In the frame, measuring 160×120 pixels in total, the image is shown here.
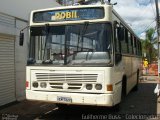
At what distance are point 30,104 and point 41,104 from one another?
414 mm

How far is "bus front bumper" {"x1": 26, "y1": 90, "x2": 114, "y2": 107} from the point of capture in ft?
29.8

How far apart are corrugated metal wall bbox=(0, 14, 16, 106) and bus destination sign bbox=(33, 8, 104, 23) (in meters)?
2.85

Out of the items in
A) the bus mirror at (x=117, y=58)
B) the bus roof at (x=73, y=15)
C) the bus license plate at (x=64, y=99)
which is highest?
the bus roof at (x=73, y=15)

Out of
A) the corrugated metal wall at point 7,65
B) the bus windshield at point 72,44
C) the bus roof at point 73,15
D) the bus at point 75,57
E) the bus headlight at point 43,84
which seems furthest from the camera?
the corrugated metal wall at point 7,65

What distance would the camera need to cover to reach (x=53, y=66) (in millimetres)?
9602

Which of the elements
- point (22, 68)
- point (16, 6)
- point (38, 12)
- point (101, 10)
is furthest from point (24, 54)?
point (101, 10)

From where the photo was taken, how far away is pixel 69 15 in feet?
32.4

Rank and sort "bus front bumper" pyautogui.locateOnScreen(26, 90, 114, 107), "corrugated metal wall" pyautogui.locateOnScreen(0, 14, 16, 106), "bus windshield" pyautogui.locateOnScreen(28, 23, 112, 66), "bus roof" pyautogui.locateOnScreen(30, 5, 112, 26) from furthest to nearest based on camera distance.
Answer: "corrugated metal wall" pyautogui.locateOnScreen(0, 14, 16, 106)
"bus roof" pyautogui.locateOnScreen(30, 5, 112, 26)
"bus windshield" pyautogui.locateOnScreen(28, 23, 112, 66)
"bus front bumper" pyautogui.locateOnScreen(26, 90, 114, 107)

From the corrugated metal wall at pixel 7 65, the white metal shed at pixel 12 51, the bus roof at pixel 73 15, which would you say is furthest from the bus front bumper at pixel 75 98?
the white metal shed at pixel 12 51

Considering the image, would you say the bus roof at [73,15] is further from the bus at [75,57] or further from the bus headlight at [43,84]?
the bus headlight at [43,84]

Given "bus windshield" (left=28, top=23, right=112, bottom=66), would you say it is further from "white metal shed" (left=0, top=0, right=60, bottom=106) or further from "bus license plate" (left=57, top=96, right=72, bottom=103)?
"white metal shed" (left=0, top=0, right=60, bottom=106)

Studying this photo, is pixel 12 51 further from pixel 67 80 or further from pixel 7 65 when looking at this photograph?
pixel 67 80

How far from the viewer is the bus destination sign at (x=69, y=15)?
9.55 m

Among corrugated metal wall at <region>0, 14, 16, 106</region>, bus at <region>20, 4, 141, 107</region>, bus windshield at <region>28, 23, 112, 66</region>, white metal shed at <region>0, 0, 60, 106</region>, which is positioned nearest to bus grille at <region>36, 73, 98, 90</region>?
bus at <region>20, 4, 141, 107</region>
